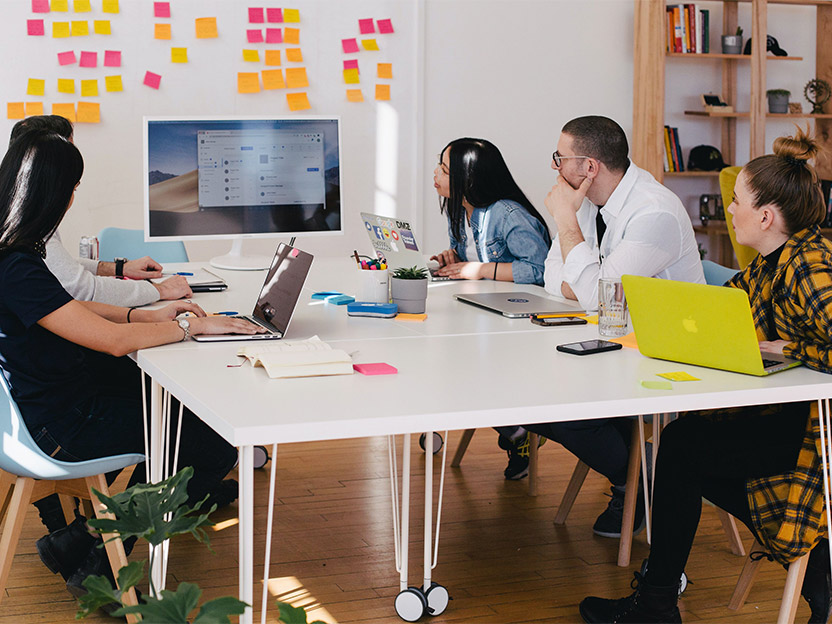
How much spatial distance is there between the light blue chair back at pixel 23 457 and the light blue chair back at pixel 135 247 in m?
1.89

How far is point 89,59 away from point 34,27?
0.89 ft

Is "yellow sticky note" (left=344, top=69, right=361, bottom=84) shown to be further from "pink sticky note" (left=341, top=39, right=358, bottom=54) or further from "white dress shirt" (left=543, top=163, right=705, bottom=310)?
"white dress shirt" (left=543, top=163, right=705, bottom=310)

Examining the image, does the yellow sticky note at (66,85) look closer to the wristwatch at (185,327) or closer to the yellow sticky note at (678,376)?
the wristwatch at (185,327)

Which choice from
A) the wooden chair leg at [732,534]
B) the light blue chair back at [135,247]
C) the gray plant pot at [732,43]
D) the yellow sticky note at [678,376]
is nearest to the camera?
the yellow sticky note at [678,376]

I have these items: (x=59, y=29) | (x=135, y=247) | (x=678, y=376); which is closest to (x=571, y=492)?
(x=678, y=376)

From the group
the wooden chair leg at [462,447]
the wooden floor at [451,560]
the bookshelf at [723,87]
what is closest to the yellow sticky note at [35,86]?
the wooden floor at [451,560]

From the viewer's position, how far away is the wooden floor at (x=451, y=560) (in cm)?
236

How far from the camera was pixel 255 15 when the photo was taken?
16.0 ft

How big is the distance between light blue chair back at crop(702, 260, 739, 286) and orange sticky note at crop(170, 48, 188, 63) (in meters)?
2.93

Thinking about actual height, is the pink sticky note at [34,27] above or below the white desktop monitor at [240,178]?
above

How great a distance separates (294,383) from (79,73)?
3433 millimetres

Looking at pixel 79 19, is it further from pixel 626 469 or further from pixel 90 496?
pixel 626 469

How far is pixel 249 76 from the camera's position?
4898 mm

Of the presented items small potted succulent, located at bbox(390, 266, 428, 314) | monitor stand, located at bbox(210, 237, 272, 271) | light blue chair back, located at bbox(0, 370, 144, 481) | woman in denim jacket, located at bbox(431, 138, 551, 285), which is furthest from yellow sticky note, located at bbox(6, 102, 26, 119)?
light blue chair back, located at bbox(0, 370, 144, 481)
